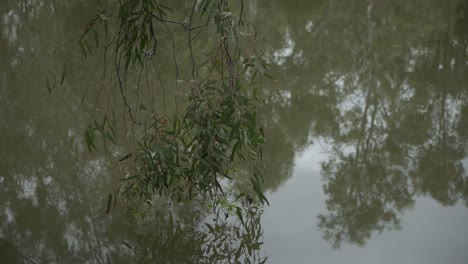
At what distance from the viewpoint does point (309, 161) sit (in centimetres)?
379

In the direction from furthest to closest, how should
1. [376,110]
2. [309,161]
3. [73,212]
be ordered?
[376,110], [309,161], [73,212]

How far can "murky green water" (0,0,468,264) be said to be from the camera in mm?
2809

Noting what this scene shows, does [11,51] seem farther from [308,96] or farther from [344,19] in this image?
[344,19]

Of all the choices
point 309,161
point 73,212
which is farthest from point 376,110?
point 73,212

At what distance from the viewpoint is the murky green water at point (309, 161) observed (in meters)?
2.81

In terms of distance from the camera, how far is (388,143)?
13.0ft

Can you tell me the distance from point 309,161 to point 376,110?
3.34 ft

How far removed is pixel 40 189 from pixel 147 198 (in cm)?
77

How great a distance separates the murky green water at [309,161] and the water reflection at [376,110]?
0.01 m

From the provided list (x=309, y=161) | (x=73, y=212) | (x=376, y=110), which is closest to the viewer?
(x=73, y=212)

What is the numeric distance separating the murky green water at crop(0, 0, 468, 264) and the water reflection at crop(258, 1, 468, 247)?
12 mm

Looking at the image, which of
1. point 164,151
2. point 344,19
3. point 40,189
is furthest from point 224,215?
point 344,19

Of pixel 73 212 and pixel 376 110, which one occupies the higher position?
pixel 376 110

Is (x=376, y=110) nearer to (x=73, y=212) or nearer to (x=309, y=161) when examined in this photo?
(x=309, y=161)
